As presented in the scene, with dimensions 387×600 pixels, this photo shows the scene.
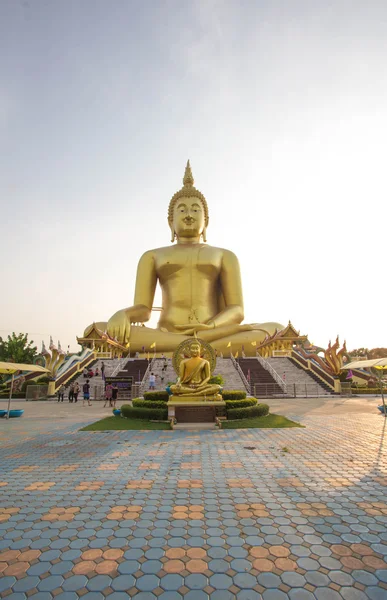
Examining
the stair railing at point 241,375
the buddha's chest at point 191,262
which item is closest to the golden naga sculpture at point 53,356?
the stair railing at point 241,375

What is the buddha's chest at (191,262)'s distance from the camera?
91.7 ft

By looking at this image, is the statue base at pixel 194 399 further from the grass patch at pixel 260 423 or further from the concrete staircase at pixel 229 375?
the concrete staircase at pixel 229 375

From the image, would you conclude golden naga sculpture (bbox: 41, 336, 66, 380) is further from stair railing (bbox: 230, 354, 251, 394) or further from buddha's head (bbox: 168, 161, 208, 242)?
buddha's head (bbox: 168, 161, 208, 242)

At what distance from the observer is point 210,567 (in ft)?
9.27

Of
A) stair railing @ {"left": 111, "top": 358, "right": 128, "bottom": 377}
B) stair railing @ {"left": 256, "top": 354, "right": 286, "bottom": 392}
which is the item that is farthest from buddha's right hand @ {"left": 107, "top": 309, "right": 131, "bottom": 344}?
stair railing @ {"left": 256, "top": 354, "right": 286, "bottom": 392}

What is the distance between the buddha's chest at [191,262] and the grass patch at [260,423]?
18.1m

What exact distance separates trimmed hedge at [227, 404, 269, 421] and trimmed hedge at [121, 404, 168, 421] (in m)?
1.82

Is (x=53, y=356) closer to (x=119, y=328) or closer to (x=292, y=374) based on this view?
(x=119, y=328)

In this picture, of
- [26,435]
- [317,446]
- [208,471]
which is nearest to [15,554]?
[208,471]

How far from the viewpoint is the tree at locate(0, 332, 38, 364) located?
33.2 m

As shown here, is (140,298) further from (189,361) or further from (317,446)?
(317,446)

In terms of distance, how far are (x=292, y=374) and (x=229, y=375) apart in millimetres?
4324

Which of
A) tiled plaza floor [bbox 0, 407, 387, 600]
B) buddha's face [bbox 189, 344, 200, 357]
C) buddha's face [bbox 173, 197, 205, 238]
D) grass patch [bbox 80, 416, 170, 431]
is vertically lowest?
tiled plaza floor [bbox 0, 407, 387, 600]

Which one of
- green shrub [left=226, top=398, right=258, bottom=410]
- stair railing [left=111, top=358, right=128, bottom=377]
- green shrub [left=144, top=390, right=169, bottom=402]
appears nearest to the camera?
green shrub [left=226, top=398, right=258, bottom=410]
